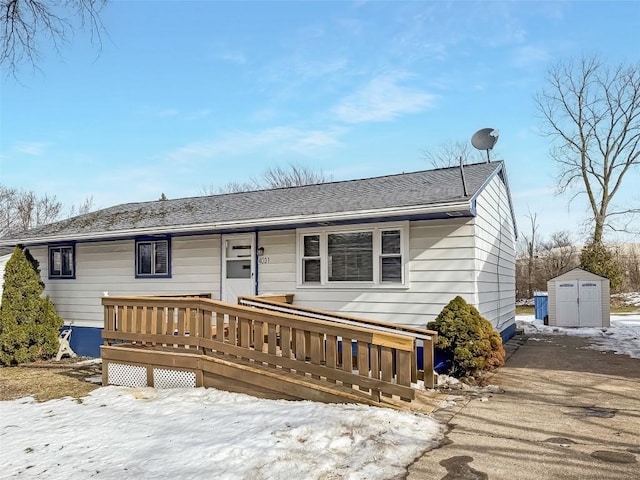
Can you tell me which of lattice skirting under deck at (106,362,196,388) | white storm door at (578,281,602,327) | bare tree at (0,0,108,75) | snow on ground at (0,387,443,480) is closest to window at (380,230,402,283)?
snow on ground at (0,387,443,480)

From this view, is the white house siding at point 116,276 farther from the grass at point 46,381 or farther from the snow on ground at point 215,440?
the snow on ground at point 215,440

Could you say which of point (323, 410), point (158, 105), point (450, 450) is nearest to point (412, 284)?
point (323, 410)

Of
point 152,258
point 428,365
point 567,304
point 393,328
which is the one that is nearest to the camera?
point 428,365

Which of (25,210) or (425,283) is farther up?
(25,210)

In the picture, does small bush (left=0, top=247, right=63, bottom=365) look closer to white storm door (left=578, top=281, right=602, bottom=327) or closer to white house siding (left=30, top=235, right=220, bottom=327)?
white house siding (left=30, top=235, right=220, bottom=327)

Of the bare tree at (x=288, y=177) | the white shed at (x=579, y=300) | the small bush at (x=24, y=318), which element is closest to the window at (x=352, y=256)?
the small bush at (x=24, y=318)

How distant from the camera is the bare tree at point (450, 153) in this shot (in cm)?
3156

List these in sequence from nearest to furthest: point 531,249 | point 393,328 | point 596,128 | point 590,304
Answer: point 393,328, point 590,304, point 596,128, point 531,249

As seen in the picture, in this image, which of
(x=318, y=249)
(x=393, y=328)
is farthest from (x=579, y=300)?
(x=393, y=328)

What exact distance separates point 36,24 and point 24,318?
305 inches

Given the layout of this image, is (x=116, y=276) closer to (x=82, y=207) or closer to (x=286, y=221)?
(x=286, y=221)

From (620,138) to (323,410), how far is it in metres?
26.0

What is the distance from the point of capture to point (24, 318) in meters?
10.4

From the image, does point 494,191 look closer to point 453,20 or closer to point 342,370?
point 453,20
